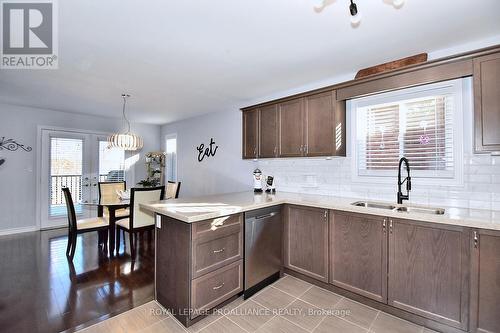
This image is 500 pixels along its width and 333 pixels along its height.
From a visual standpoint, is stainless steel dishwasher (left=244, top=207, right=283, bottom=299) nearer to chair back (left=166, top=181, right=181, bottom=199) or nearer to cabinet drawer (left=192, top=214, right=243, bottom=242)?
cabinet drawer (left=192, top=214, right=243, bottom=242)

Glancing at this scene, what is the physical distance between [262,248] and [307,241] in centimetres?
50

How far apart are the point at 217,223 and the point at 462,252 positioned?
1.88 m

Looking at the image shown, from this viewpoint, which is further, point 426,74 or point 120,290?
point 120,290

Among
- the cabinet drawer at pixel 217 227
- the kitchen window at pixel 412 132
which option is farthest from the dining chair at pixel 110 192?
the kitchen window at pixel 412 132

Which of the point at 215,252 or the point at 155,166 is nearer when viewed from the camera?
the point at 215,252

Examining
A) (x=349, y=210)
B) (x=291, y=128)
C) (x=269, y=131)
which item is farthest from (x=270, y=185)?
(x=349, y=210)

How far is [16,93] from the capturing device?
3719mm

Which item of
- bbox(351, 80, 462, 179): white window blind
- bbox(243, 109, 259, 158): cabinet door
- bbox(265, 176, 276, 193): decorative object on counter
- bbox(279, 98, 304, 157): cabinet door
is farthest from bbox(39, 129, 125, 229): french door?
bbox(351, 80, 462, 179): white window blind

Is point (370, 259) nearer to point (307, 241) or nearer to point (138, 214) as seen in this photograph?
point (307, 241)

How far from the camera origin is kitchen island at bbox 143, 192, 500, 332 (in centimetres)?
172

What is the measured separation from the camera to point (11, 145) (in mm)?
4457

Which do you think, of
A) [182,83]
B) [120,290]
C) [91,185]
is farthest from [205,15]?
[91,185]

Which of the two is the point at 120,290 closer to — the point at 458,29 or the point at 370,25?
the point at 370,25

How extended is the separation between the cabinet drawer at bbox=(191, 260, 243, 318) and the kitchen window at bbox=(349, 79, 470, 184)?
1.78 m
